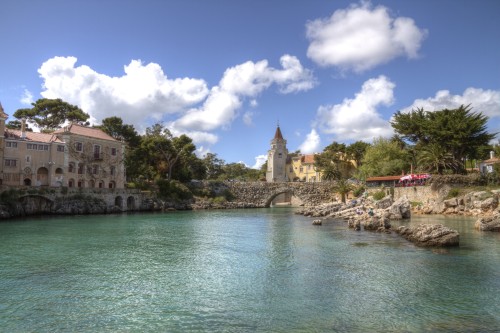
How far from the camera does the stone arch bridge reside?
→ 74938 mm

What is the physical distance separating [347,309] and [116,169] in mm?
54014

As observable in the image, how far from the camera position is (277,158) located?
96.4 meters

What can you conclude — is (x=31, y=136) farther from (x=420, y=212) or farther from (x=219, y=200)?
(x=420, y=212)

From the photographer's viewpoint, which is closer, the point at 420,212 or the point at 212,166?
the point at 420,212

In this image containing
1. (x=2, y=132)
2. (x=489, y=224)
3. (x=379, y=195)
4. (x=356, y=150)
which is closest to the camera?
(x=489, y=224)

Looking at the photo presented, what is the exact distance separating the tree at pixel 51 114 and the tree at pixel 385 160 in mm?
53643

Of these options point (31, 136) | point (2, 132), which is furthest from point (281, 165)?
point (2, 132)

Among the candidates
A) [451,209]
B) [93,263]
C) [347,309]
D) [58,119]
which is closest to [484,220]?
[451,209]

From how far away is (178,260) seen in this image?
60.9ft

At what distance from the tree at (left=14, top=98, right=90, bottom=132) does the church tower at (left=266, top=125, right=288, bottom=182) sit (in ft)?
151

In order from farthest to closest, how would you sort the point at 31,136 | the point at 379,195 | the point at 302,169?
the point at 302,169 < the point at 379,195 < the point at 31,136

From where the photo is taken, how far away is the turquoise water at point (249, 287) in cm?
997

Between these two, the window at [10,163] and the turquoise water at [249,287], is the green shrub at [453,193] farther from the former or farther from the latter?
the window at [10,163]

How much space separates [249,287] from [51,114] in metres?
64.9
